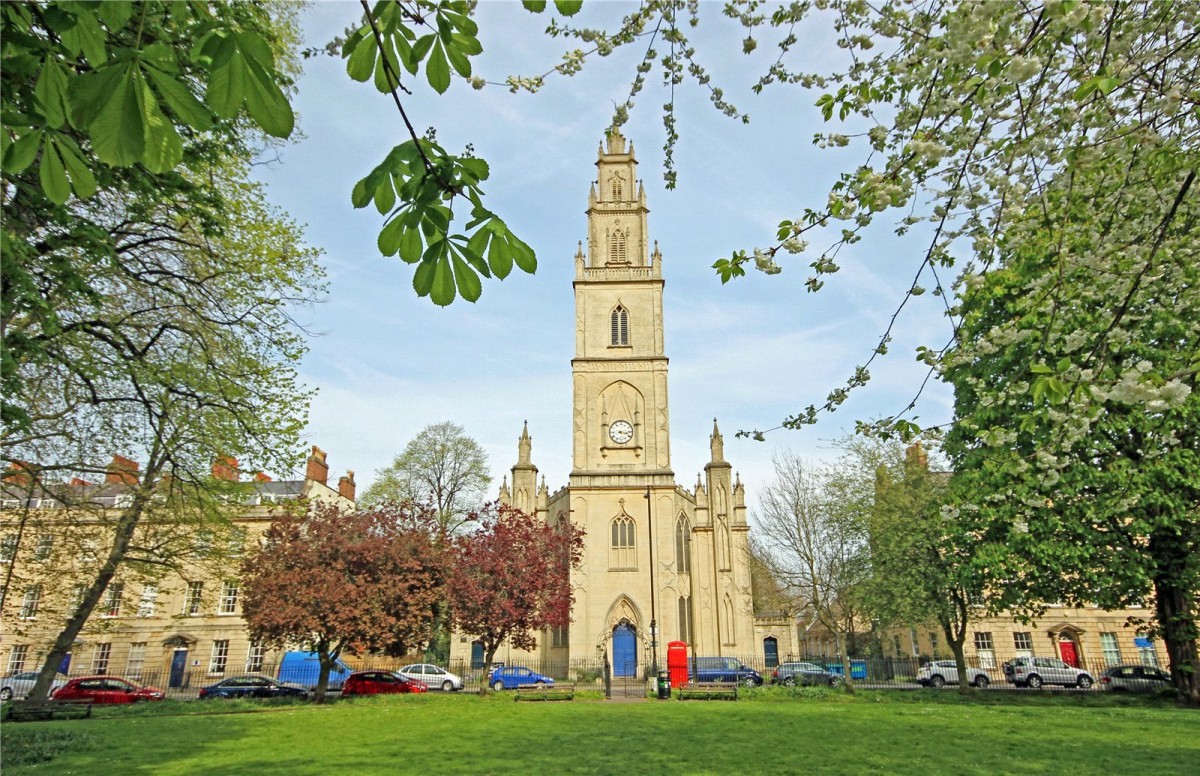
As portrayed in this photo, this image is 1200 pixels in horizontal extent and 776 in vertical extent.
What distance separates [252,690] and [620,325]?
1051 inches

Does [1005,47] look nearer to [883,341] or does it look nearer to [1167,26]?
[1167,26]

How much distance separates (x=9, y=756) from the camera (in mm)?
11438

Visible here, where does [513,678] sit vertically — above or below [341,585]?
below

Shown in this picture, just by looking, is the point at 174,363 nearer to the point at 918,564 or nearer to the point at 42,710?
the point at 42,710

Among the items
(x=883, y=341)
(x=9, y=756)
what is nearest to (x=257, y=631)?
(x=9, y=756)

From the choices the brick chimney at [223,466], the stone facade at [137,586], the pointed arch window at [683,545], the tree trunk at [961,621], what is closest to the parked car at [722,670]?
the pointed arch window at [683,545]

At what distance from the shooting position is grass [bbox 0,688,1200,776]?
1066 centimetres

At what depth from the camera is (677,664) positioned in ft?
105

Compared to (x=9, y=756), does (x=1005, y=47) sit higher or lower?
higher

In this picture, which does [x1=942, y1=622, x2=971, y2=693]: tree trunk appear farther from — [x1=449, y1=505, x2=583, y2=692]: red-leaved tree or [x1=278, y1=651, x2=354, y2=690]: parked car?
[x1=278, y1=651, x2=354, y2=690]: parked car

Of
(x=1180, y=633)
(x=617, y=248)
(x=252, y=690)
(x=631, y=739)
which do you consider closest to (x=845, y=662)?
(x=1180, y=633)

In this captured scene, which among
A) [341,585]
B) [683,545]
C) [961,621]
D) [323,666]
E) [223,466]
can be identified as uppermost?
[683,545]

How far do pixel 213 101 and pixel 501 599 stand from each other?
27.5 m

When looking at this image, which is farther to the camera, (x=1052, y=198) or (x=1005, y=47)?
(x=1052, y=198)
